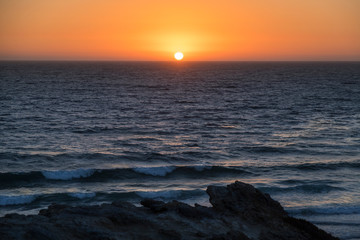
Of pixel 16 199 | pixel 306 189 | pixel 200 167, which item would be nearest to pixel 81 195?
pixel 16 199

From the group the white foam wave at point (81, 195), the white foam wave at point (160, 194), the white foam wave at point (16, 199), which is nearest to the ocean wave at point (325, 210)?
the white foam wave at point (160, 194)

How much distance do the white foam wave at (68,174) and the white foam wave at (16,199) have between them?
9.83ft

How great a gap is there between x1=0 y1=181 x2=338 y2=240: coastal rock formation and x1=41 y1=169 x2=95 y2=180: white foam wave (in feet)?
37.2

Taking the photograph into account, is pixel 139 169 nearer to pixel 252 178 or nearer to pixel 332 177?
pixel 252 178

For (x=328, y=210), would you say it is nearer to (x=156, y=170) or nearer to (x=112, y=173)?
(x=156, y=170)

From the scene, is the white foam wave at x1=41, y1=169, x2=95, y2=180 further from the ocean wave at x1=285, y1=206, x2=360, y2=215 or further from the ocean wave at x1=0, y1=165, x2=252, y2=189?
the ocean wave at x1=285, y1=206, x2=360, y2=215

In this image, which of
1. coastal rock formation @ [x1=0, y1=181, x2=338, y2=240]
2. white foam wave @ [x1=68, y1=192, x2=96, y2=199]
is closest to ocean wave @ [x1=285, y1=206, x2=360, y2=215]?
coastal rock formation @ [x1=0, y1=181, x2=338, y2=240]

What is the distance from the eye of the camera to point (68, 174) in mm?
21906

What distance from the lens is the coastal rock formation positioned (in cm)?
873

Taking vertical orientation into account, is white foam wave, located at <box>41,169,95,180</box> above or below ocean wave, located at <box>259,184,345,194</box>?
above

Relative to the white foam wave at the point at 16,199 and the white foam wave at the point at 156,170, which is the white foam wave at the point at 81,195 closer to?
the white foam wave at the point at 16,199

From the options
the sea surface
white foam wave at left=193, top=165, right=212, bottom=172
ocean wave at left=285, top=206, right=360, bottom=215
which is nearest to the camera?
ocean wave at left=285, top=206, right=360, bottom=215

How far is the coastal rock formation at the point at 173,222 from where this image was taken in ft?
28.7

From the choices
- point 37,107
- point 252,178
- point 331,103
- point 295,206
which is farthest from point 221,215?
point 331,103
